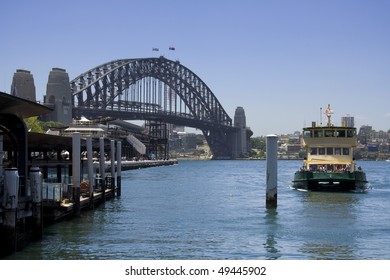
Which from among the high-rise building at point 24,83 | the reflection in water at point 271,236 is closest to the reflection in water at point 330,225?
the reflection in water at point 271,236

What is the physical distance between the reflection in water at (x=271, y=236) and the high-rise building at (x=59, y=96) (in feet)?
330

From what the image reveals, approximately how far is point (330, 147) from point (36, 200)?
2876 centimetres

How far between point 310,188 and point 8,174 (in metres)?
30.5

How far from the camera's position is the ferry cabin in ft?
149

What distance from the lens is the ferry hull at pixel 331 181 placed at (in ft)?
147

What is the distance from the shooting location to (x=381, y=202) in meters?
40.5

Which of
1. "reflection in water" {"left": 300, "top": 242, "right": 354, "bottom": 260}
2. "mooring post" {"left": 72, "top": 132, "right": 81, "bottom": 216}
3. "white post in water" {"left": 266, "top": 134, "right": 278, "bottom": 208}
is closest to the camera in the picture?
"reflection in water" {"left": 300, "top": 242, "right": 354, "bottom": 260}

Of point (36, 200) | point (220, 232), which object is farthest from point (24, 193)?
point (220, 232)

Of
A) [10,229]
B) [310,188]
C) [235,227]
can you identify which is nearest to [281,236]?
[235,227]

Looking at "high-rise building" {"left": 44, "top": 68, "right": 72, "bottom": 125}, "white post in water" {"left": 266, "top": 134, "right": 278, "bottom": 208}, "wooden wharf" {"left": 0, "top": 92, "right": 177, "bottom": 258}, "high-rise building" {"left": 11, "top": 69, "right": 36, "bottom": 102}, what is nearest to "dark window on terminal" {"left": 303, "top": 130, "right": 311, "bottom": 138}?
"white post in water" {"left": 266, "top": 134, "right": 278, "bottom": 208}

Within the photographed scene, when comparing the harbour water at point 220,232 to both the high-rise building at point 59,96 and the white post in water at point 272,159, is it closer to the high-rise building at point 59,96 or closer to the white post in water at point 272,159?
the white post in water at point 272,159

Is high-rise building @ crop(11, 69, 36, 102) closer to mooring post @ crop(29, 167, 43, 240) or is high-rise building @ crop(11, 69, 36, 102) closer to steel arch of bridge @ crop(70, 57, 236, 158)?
steel arch of bridge @ crop(70, 57, 236, 158)

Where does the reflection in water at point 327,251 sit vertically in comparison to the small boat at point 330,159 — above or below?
below
